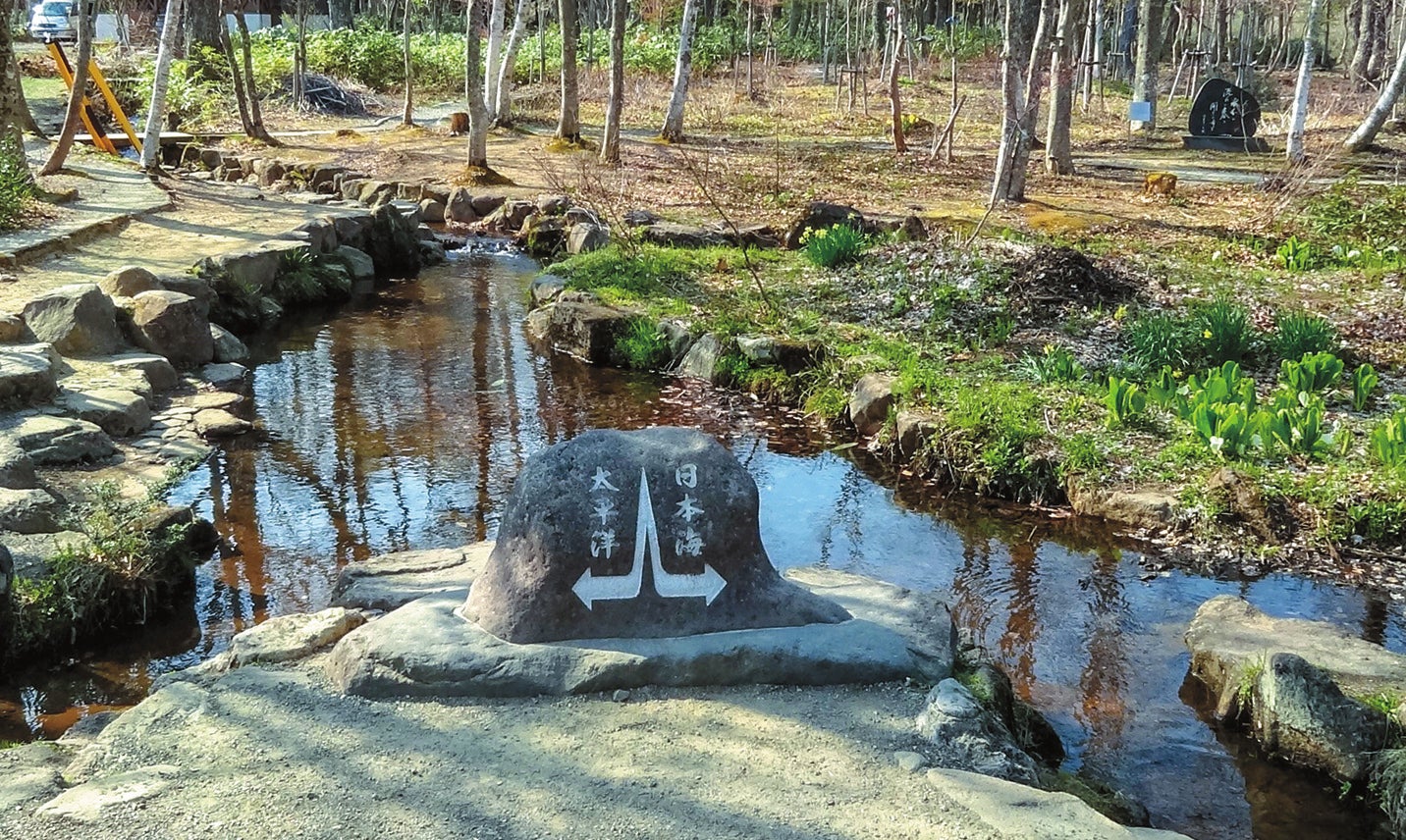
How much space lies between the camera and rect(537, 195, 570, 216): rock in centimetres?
1591

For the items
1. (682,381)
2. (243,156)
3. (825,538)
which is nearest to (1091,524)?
(825,538)

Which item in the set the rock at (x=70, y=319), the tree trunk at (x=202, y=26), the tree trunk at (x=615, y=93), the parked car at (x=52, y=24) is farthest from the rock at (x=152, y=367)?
the tree trunk at (x=202, y=26)

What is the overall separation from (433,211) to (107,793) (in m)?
14.8

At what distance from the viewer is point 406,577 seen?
214 inches

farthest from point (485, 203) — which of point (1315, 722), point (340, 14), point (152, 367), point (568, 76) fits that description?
point (340, 14)

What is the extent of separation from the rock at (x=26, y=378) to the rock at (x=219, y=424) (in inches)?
36.3

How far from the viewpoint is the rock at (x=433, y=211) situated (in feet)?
57.6

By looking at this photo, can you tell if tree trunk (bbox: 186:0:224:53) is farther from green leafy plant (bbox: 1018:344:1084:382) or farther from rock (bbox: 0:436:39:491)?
green leafy plant (bbox: 1018:344:1084:382)

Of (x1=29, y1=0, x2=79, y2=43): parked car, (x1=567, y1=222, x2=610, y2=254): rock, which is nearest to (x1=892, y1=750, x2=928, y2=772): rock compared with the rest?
(x1=567, y1=222, x2=610, y2=254): rock

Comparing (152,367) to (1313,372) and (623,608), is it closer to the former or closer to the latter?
(623,608)

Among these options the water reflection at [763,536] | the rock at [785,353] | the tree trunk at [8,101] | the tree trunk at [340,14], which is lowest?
the water reflection at [763,536]

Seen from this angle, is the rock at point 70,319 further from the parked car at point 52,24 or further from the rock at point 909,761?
the parked car at point 52,24

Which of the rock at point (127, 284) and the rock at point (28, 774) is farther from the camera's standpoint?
the rock at point (127, 284)

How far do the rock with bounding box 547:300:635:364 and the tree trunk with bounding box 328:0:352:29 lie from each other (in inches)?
1290
